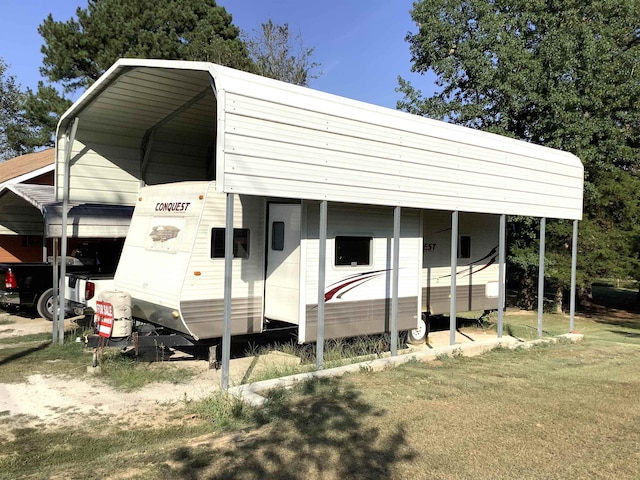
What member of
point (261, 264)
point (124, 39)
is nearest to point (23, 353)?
point (261, 264)

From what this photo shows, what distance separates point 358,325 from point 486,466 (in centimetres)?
438

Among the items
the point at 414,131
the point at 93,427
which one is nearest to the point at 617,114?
the point at 414,131

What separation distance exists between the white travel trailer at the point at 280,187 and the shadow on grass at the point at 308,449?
5.30 ft

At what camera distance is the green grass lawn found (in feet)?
14.2

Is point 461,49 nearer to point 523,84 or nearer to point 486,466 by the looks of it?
point 523,84

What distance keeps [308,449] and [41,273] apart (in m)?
9.72

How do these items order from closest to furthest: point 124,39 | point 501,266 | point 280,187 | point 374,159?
1. point 280,187
2. point 374,159
3. point 501,266
4. point 124,39

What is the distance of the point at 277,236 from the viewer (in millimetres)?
8359

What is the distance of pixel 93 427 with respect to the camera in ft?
18.2

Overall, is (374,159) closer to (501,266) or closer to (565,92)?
(501,266)

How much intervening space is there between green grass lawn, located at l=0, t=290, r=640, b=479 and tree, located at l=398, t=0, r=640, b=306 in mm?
9495

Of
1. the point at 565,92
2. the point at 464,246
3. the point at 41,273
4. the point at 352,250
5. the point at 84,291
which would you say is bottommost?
the point at 84,291

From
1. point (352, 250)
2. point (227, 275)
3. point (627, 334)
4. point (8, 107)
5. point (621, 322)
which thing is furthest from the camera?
point (8, 107)

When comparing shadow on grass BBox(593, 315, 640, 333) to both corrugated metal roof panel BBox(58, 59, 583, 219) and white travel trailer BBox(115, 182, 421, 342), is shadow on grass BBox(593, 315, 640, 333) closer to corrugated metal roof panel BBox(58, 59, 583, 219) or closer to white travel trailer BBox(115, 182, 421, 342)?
corrugated metal roof panel BBox(58, 59, 583, 219)
